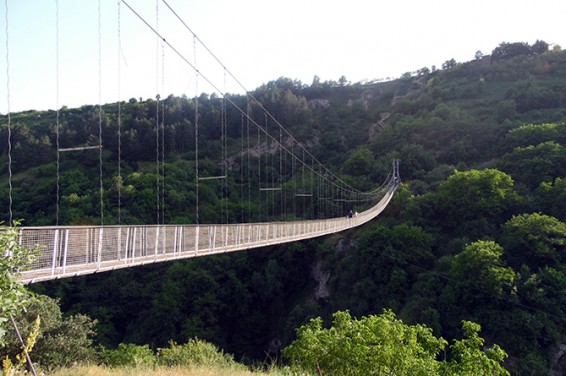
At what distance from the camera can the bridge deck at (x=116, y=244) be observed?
4016 mm

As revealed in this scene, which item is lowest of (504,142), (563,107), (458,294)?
(458,294)

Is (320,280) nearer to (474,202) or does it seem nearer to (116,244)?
(474,202)

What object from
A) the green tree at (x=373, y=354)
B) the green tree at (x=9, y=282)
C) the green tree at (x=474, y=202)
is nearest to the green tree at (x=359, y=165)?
the green tree at (x=474, y=202)

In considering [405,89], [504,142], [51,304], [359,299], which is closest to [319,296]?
[359,299]

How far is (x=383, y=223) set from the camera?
21969 mm

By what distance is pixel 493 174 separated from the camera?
2050cm

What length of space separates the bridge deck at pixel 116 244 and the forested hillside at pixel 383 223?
6295mm

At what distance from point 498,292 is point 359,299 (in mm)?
5728

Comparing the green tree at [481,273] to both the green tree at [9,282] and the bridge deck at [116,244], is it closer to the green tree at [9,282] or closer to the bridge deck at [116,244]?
the bridge deck at [116,244]

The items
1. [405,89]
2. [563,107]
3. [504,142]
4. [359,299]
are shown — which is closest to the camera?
[359,299]

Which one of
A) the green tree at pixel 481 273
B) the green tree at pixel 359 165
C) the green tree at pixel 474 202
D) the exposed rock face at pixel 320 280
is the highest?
the green tree at pixel 359 165

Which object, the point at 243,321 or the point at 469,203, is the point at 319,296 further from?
the point at 469,203

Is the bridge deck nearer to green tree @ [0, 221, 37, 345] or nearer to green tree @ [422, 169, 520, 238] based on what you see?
green tree @ [0, 221, 37, 345]

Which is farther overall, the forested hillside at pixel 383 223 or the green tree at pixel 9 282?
the forested hillside at pixel 383 223
